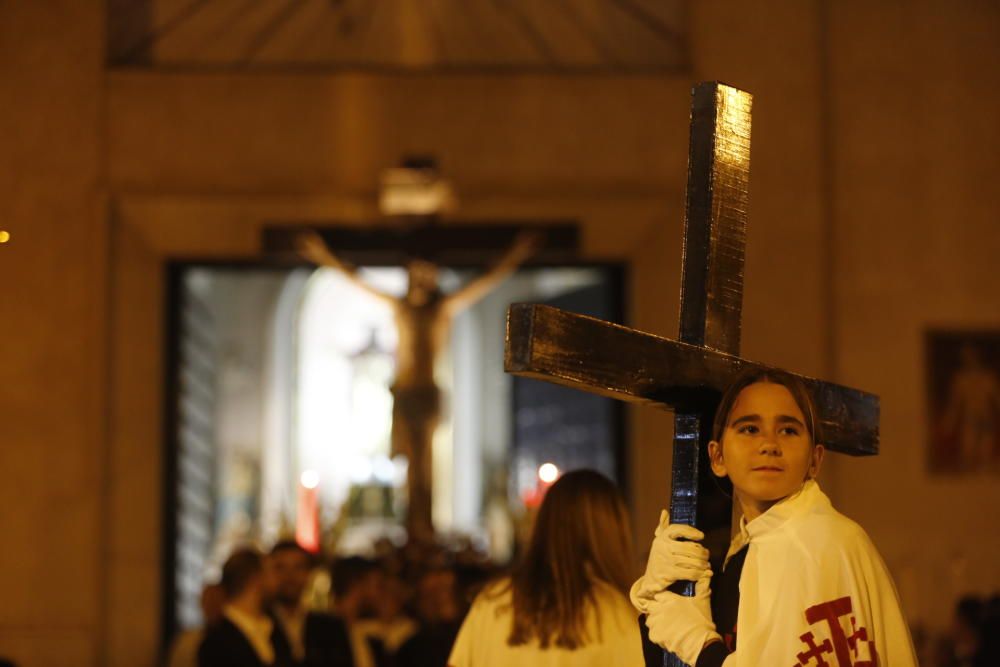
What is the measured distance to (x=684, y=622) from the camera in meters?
2.70

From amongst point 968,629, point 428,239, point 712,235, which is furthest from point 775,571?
point 428,239

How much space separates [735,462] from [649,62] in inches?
419

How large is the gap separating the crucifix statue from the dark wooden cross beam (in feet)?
28.0

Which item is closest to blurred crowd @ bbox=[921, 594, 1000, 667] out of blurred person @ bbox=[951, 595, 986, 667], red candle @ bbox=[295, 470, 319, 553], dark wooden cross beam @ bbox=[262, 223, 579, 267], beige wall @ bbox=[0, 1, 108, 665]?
blurred person @ bbox=[951, 595, 986, 667]

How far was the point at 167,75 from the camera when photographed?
1194 centimetres

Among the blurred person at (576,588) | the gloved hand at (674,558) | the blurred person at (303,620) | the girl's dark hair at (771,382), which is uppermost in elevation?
the girl's dark hair at (771,382)

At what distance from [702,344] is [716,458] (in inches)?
9.4

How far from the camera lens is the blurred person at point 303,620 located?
23.1 ft

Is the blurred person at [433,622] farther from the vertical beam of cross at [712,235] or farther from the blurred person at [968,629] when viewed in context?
the vertical beam of cross at [712,235]

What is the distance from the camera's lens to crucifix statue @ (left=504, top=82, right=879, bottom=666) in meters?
2.70

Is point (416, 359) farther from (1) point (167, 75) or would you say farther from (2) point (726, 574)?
(2) point (726, 574)

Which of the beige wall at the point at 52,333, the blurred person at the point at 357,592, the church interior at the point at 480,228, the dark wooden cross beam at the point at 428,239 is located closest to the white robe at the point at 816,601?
the blurred person at the point at 357,592

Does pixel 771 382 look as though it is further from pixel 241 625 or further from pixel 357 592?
pixel 357 592

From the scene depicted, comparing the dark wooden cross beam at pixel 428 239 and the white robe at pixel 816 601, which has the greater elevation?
the dark wooden cross beam at pixel 428 239
